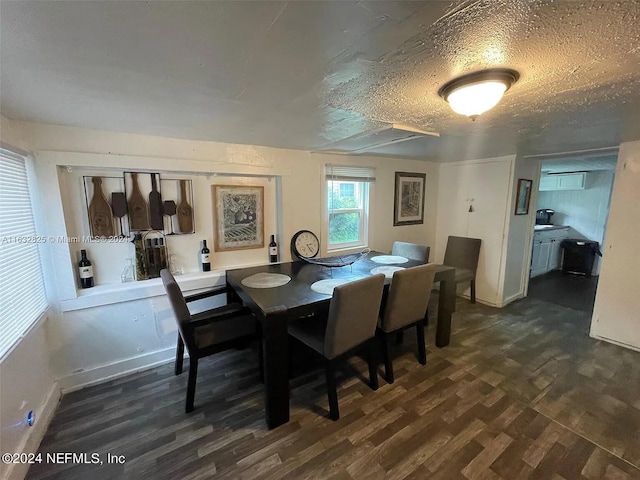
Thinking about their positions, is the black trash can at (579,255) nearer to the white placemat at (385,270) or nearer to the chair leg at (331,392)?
the white placemat at (385,270)

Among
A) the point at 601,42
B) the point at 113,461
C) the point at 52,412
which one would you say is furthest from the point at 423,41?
the point at 52,412

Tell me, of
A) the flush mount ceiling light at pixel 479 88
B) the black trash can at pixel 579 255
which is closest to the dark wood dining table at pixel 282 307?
the flush mount ceiling light at pixel 479 88

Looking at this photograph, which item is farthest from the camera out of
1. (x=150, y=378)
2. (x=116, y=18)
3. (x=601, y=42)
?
(x=150, y=378)

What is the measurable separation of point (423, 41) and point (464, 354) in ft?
8.32

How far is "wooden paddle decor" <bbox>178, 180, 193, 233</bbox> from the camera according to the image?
240cm

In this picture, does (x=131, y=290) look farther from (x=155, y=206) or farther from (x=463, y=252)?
(x=463, y=252)

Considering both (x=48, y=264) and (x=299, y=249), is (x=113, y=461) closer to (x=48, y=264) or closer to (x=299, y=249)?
(x=48, y=264)

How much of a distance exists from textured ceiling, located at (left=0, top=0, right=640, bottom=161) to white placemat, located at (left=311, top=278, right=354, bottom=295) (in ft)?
3.95

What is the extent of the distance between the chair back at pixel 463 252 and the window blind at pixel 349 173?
1.55 metres

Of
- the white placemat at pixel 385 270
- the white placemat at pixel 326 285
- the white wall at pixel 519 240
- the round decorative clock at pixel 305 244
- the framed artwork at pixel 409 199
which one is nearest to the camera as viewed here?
the white placemat at pixel 326 285

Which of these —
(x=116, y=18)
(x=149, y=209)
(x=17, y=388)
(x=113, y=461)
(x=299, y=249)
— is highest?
(x=116, y=18)

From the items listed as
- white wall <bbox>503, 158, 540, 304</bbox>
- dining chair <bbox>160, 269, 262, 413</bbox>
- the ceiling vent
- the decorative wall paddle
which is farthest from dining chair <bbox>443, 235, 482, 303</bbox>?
the decorative wall paddle

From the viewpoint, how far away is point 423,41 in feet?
3.02

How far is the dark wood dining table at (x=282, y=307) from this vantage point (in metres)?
1.62
